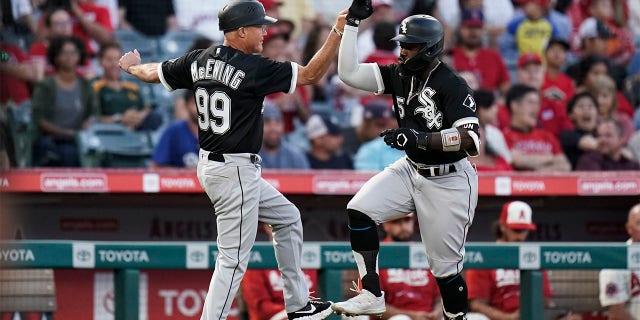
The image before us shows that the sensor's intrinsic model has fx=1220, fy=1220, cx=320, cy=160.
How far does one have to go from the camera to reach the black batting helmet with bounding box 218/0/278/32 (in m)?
5.66

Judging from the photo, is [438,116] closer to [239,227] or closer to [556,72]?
[239,227]

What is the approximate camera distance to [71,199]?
27.5 ft

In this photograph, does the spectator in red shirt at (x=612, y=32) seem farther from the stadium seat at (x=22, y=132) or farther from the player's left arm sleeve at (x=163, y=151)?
the stadium seat at (x=22, y=132)

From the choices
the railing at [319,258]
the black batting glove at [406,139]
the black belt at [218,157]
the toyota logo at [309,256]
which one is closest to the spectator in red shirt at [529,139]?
the railing at [319,258]

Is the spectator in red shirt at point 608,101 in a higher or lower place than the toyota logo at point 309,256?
higher

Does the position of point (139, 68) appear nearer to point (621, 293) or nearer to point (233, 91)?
point (233, 91)

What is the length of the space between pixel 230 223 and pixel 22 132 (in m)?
3.43

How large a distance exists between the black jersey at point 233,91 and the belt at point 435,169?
2.49ft

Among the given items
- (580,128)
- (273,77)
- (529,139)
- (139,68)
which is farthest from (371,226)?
(580,128)

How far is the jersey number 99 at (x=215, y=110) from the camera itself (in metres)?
5.66

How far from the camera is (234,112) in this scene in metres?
5.67

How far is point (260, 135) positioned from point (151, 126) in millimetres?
3323

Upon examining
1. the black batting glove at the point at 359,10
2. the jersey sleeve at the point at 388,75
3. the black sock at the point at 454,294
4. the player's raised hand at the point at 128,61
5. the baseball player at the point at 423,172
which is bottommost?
the black sock at the point at 454,294

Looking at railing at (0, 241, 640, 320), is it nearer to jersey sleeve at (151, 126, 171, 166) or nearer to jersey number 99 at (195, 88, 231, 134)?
jersey number 99 at (195, 88, 231, 134)
